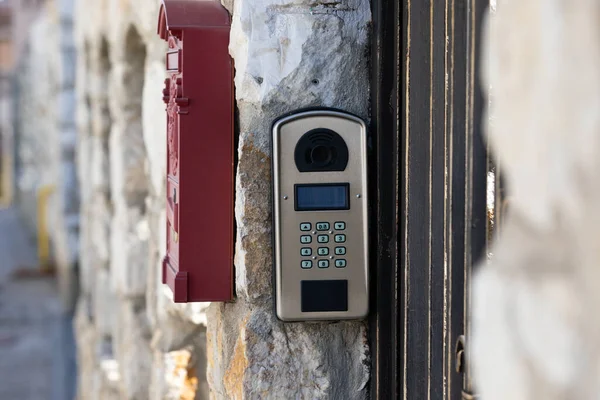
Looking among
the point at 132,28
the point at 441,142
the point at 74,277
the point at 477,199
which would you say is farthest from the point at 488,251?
the point at 74,277

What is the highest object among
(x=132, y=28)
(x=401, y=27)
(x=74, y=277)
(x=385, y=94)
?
(x=132, y=28)

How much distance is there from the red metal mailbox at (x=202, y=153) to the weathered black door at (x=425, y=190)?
1.05 feet

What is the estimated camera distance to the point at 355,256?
1.86 meters

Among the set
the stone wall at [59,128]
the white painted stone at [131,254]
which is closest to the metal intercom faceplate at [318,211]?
the white painted stone at [131,254]

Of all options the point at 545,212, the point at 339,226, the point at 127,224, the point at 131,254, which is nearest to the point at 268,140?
the point at 339,226

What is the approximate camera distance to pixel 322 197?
72.6 inches

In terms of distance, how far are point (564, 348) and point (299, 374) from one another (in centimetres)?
124

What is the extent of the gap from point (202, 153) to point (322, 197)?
0.97 feet

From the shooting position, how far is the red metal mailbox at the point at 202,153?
6.40 feet

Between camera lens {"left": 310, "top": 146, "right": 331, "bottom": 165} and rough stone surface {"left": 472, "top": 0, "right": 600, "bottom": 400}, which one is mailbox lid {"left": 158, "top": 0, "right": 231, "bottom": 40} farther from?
rough stone surface {"left": 472, "top": 0, "right": 600, "bottom": 400}

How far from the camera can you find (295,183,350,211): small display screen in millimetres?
1838

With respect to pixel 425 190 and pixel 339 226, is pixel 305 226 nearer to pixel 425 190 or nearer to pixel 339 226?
pixel 339 226

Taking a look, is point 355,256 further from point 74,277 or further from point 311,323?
point 74,277

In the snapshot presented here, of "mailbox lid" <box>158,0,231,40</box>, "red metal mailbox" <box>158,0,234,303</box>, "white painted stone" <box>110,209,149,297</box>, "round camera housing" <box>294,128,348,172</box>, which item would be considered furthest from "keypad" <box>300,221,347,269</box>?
"white painted stone" <box>110,209,149,297</box>
